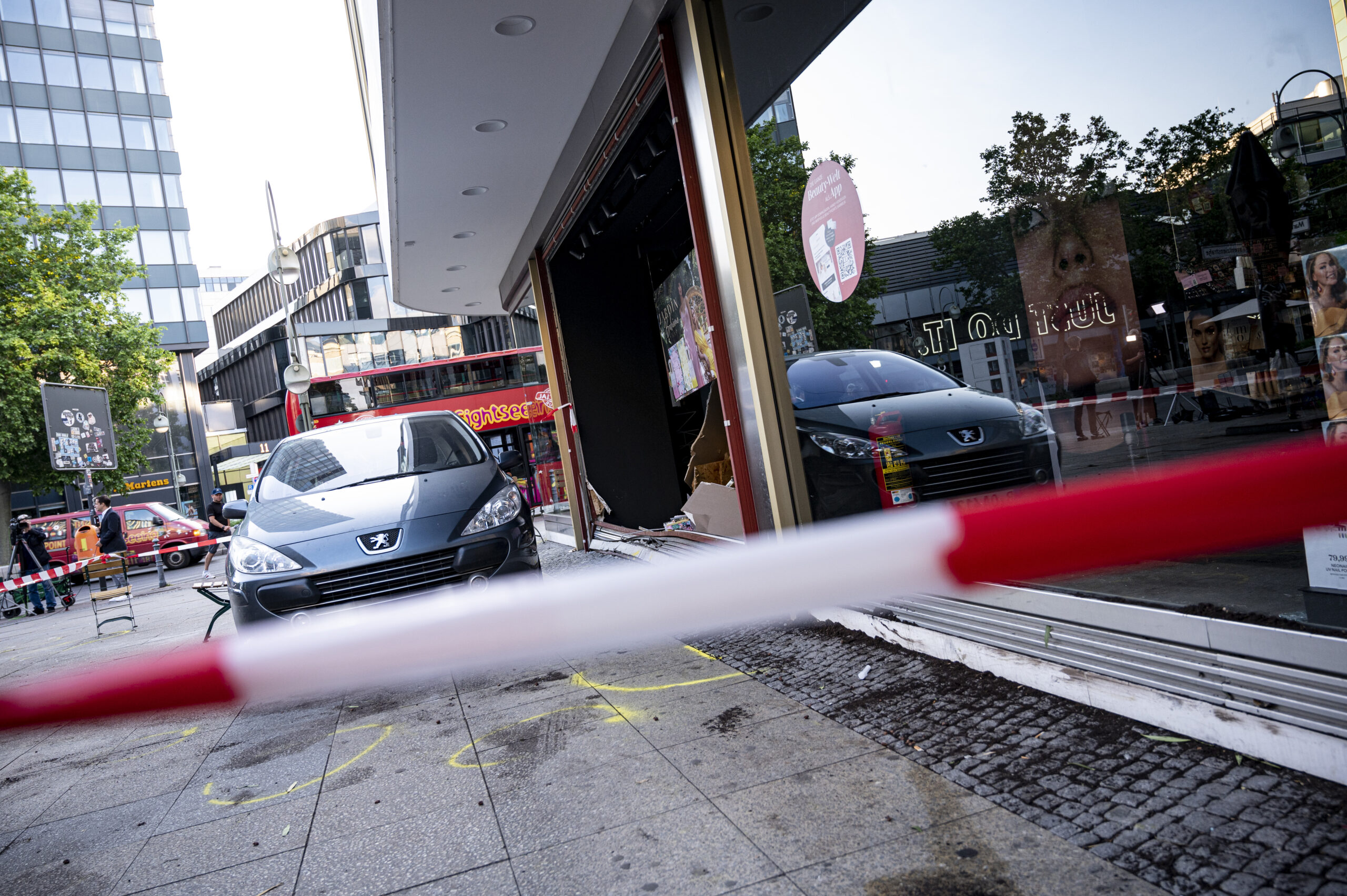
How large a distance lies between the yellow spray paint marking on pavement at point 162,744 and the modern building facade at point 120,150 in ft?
121

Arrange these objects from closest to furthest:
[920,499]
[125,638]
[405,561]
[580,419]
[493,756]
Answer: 1. [493,756]
2. [920,499]
3. [405,561]
4. [125,638]
5. [580,419]

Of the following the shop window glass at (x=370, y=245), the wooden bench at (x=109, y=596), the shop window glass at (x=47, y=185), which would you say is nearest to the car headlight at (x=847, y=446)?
the wooden bench at (x=109, y=596)

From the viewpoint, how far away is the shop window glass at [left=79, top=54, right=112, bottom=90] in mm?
38062

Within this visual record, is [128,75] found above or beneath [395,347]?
above

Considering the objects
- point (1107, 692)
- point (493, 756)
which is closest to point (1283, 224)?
point (1107, 692)

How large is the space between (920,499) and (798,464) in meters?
0.82

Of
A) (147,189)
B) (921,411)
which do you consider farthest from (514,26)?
(147,189)

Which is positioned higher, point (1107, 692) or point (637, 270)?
point (637, 270)

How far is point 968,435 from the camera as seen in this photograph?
4.32 meters

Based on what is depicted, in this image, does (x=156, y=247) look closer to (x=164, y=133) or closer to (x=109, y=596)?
(x=164, y=133)

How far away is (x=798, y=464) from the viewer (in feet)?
16.8

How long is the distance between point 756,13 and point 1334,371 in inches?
142

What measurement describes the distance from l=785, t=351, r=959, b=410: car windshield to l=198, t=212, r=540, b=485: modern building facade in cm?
2855

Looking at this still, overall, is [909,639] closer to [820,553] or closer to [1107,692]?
[1107,692]
